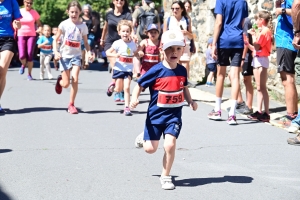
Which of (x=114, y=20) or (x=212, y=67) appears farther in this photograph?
(x=212, y=67)

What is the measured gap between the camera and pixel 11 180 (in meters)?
6.38

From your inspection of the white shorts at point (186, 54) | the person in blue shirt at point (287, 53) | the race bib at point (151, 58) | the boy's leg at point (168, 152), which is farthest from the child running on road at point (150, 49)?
the boy's leg at point (168, 152)

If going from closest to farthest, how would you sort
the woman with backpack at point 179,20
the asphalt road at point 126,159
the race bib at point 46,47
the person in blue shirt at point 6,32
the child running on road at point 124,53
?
the asphalt road at point 126,159
the person in blue shirt at point 6,32
the child running on road at point 124,53
the woman with backpack at point 179,20
the race bib at point 46,47

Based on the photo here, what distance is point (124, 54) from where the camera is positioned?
11.2 m

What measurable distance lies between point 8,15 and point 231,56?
3.25 metres

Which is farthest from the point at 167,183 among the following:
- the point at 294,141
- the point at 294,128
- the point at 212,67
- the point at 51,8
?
the point at 51,8

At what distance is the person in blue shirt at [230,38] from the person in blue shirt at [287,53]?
64 cm

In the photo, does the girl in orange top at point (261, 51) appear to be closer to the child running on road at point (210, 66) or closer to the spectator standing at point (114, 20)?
the spectator standing at point (114, 20)

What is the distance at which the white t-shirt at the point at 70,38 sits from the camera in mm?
10836

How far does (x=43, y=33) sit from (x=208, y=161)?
12455mm

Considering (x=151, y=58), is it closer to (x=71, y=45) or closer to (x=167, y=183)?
(x=71, y=45)

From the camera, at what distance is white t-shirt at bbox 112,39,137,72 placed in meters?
11.2

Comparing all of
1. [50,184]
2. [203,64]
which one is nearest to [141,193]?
[50,184]

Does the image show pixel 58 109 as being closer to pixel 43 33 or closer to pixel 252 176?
pixel 252 176
